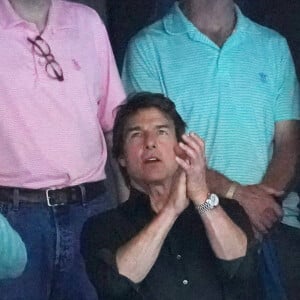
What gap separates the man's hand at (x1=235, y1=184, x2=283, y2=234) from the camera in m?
1.68

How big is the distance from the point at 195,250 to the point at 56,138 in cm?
26

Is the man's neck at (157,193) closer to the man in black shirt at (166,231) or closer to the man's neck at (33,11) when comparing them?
the man in black shirt at (166,231)

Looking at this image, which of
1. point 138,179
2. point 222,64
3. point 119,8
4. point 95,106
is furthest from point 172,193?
point 119,8

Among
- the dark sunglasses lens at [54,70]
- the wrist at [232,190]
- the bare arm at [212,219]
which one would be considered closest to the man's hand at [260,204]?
the wrist at [232,190]

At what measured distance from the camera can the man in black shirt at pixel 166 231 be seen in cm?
151

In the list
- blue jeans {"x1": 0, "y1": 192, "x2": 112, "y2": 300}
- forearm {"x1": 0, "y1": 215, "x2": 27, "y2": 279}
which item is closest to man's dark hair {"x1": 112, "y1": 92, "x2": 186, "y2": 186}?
blue jeans {"x1": 0, "y1": 192, "x2": 112, "y2": 300}

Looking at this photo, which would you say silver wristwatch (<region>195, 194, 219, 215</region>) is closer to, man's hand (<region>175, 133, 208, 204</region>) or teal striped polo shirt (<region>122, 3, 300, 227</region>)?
man's hand (<region>175, 133, 208, 204</region>)

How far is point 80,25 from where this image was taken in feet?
5.30

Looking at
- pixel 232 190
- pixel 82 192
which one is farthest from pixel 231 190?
pixel 82 192

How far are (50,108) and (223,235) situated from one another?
11.9 inches

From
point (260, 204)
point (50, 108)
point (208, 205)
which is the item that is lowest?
point (260, 204)

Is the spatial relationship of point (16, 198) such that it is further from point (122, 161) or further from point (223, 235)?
point (223, 235)

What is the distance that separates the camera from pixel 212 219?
152 cm

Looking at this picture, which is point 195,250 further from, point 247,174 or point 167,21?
point 167,21
